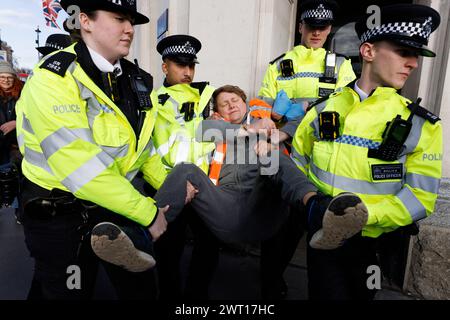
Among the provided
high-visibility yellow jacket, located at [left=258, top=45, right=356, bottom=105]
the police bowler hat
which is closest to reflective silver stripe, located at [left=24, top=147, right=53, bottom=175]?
high-visibility yellow jacket, located at [left=258, top=45, right=356, bottom=105]

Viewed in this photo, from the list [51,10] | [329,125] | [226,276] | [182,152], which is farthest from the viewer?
[51,10]

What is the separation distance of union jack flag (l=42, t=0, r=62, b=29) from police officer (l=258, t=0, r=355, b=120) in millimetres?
8149

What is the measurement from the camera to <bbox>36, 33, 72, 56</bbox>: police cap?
3.04 metres

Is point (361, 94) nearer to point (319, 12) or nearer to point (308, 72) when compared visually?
point (308, 72)

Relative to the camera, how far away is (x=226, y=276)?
2852 mm

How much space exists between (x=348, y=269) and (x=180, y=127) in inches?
61.9

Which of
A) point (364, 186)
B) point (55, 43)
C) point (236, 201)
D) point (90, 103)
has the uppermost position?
point (55, 43)

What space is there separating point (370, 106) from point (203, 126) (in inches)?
53.1

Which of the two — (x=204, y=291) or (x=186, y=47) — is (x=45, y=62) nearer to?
(x=186, y=47)

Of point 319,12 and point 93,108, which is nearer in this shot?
point 93,108

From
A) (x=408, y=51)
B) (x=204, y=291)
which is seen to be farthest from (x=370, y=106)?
(x=204, y=291)

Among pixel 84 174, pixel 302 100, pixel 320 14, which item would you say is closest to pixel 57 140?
pixel 84 174

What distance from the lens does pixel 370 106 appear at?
1510 millimetres

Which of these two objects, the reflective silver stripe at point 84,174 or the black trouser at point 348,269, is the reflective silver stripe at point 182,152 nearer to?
the reflective silver stripe at point 84,174
